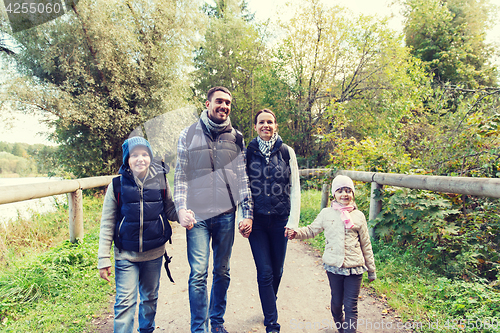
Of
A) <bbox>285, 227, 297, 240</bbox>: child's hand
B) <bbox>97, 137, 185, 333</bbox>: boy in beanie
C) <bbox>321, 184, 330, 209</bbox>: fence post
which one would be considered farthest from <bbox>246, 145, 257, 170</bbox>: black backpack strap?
<bbox>321, 184, 330, 209</bbox>: fence post

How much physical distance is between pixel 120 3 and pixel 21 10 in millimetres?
2980

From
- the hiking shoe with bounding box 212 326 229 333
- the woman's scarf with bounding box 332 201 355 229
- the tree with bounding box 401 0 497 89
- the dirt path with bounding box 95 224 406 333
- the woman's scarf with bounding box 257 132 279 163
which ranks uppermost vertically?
the tree with bounding box 401 0 497 89

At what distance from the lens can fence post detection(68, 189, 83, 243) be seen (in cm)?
451

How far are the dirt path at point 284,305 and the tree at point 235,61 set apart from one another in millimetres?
18840

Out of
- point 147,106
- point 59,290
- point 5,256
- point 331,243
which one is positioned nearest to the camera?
point 331,243

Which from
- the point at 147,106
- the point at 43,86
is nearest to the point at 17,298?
the point at 43,86

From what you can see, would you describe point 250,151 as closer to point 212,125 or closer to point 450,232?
point 212,125

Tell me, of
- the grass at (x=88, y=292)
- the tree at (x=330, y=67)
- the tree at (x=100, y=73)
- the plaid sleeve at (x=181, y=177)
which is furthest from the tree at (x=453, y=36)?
the plaid sleeve at (x=181, y=177)

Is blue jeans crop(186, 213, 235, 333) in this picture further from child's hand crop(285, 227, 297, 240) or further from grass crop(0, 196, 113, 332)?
grass crop(0, 196, 113, 332)

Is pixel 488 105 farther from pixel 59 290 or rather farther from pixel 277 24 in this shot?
pixel 277 24

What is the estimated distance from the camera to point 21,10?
28.3 feet

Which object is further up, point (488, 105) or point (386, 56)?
point (386, 56)

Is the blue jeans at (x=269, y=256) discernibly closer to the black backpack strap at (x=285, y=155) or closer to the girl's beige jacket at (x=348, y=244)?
the girl's beige jacket at (x=348, y=244)

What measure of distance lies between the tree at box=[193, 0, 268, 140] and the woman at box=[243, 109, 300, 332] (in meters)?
19.8
